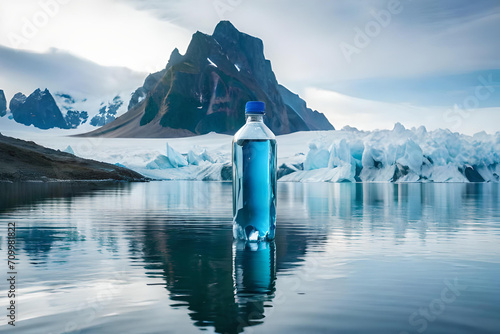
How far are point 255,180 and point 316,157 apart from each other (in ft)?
95.3

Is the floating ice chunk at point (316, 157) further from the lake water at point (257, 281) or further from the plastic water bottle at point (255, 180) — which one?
the plastic water bottle at point (255, 180)

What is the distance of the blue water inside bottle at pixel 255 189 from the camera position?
17.0 ft

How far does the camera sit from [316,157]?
34000 millimetres

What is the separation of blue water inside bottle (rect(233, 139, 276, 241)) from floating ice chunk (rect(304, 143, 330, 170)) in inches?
1112

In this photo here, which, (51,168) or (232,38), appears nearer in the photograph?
(51,168)

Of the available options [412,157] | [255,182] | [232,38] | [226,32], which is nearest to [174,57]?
[226,32]

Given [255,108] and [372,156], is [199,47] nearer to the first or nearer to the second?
[372,156]

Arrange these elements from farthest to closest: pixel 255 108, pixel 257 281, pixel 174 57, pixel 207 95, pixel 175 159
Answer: pixel 174 57, pixel 207 95, pixel 175 159, pixel 255 108, pixel 257 281

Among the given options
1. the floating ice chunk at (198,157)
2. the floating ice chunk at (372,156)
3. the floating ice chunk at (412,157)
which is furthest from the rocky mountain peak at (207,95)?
the floating ice chunk at (412,157)

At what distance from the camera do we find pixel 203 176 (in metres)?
38.4

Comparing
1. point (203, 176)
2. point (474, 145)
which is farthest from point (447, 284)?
point (203, 176)

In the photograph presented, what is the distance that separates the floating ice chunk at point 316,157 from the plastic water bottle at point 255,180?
92.6ft

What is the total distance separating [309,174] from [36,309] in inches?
1276

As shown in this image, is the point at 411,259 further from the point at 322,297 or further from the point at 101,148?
the point at 101,148
